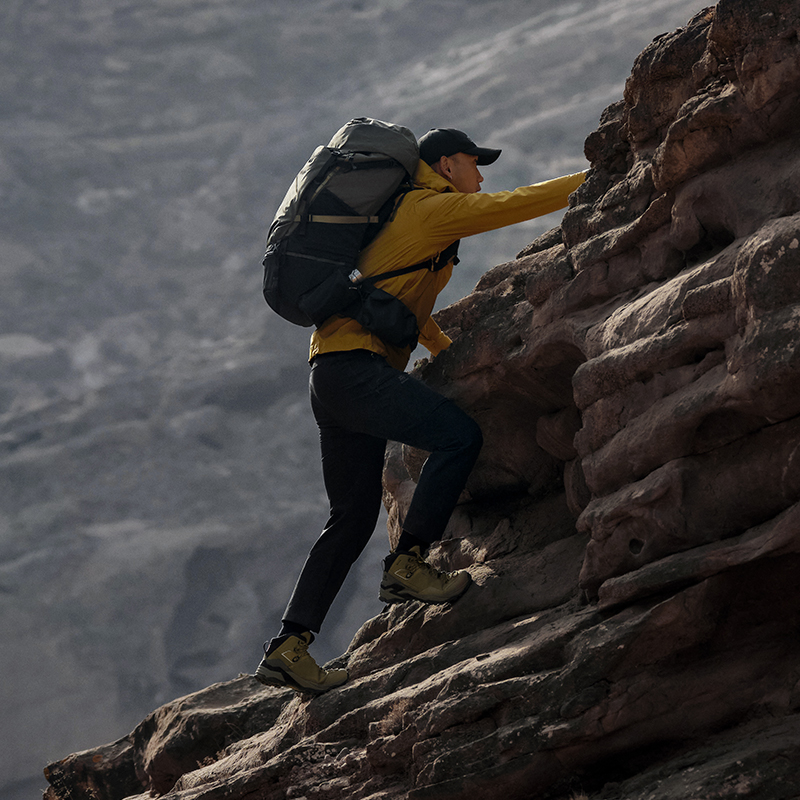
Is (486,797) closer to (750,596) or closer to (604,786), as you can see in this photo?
(604,786)

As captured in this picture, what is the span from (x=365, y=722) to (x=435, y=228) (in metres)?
4.52

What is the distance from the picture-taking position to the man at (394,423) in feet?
26.4

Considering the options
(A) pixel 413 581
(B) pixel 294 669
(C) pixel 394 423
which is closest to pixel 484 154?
(C) pixel 394 423

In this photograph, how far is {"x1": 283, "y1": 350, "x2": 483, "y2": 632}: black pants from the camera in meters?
8.02

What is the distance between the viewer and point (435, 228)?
27.4 ft

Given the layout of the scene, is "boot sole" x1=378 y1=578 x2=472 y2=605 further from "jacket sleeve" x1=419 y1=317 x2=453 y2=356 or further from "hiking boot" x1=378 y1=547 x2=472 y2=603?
"jacket sleeve" x1=419 y1=317 x2=453 y2=356

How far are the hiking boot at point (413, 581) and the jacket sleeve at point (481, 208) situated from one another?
3.01 m

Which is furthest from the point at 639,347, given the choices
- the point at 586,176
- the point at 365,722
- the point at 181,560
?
the point at 181,560

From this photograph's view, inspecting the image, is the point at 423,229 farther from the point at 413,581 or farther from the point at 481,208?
the point at 413,581

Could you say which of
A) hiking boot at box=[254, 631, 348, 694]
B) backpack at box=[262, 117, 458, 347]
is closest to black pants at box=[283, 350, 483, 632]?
hiking boot at box=[254, 631, 348, 694]

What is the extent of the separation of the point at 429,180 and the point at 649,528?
162 inches

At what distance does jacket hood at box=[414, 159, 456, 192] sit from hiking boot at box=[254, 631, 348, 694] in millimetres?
4525

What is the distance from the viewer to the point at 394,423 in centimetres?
811

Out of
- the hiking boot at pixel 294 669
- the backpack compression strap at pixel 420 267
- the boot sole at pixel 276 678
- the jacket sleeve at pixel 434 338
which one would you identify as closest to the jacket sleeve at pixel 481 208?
the backpack compression strap at pixel 420 267
